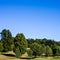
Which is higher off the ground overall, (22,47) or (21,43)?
(21,43)

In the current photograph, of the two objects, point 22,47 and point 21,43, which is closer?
point 22,47

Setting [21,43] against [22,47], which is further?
[21,43]

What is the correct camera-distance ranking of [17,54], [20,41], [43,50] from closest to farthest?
[17,54], [20,41], [43,50]

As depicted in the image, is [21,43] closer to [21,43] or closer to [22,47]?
[21,43]

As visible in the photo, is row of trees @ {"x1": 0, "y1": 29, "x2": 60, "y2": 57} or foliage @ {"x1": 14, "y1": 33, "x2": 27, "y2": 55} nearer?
row of trees @ {"x1": 0, "y1": 29, "x2": 60, "y2": 57}

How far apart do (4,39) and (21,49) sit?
66.8 feet

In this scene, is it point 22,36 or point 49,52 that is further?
point 49,52

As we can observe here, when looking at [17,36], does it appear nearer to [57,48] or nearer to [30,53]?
[30,53]

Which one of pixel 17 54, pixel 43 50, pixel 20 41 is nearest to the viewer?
pixel 17 54

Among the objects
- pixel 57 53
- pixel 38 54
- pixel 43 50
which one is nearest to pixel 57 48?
pixel 57 53

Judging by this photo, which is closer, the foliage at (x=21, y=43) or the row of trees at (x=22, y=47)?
the row of trees at (x=22, y=47)

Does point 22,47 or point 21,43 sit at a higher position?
point 21,43

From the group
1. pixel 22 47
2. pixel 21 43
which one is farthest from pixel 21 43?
pixel 22 47

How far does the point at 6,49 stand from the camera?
3856 inches
